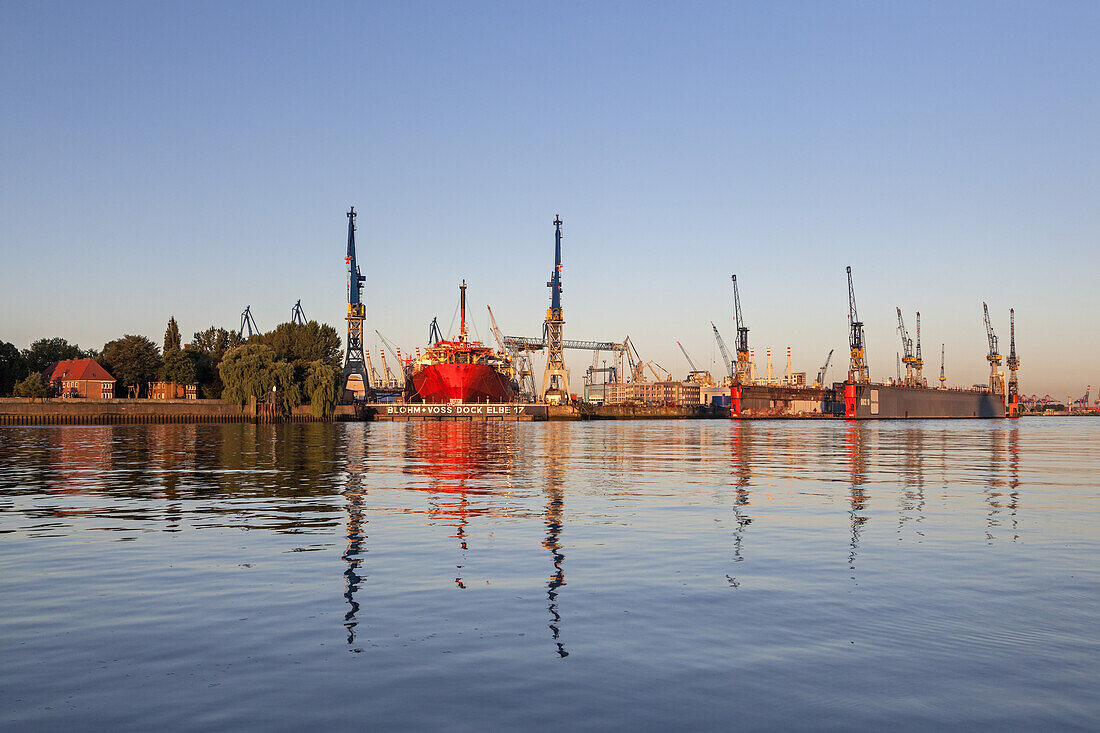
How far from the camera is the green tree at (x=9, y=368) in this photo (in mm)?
153875

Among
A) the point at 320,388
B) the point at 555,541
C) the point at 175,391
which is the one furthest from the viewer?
the point at 175,391

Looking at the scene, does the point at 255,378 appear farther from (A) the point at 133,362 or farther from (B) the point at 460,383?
(B) the point at 460,383

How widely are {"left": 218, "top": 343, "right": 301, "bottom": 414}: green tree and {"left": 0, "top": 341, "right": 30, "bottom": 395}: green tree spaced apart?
57357 millimetres

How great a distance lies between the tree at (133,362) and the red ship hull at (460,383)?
171 feet

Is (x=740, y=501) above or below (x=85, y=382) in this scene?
below

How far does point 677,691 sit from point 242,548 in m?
10.7

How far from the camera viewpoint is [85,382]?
5969 inches

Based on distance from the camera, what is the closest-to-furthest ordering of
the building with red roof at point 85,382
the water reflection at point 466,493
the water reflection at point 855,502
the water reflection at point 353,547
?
1. the water reflection at point 353,547
2. the water reflection at point 855,502
3. the water reflection at point 466,493
4. the building with red roof at point 85,382

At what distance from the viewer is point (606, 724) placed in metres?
7.12

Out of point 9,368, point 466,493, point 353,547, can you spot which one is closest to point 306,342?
point 9,368

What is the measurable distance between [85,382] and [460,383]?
66922mm

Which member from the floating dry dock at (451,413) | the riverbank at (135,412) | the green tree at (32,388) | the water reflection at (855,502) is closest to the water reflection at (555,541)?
the water reflection at (855,502)

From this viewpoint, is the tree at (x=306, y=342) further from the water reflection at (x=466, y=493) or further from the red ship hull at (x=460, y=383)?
the water reflection at (x=466, y=493)

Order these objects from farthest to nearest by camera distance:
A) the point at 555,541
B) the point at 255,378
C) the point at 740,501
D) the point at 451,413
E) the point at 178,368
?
the point at 451,413 < the point at 178,368 < the point at 255,378 < the point at 740,501 < the point at 555,541
